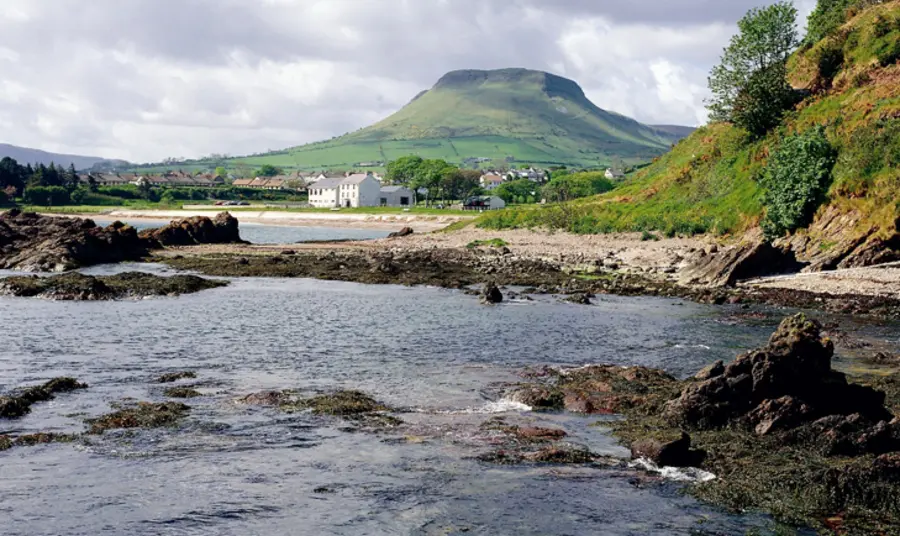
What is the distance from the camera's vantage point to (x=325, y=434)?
Answer: 25.3m

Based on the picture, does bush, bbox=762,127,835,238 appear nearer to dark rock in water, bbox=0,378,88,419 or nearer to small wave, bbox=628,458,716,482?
small wave, bbox=628,458,716,482

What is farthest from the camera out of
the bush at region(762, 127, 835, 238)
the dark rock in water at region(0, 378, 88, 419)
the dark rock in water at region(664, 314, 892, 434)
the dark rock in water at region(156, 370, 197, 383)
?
the bush at region(762, 127, 835, 238)

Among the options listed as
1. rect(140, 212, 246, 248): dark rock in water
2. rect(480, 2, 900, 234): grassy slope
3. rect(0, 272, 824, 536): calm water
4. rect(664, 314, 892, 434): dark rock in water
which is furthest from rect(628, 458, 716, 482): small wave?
rect(140, 212, 246, 248): dark rock in water

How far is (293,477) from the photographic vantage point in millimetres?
21688

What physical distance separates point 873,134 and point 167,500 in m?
65.7

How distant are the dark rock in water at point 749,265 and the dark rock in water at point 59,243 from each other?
→ 2124 inches

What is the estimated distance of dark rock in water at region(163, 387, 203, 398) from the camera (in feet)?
96.7

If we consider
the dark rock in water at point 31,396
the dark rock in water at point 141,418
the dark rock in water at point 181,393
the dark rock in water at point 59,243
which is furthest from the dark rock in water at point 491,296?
the dark rock in water at point 59,243

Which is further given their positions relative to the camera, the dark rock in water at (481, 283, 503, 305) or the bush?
the bush

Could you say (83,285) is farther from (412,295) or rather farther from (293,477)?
(293,477)

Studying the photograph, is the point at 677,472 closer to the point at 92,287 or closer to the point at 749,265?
the point at 749,265

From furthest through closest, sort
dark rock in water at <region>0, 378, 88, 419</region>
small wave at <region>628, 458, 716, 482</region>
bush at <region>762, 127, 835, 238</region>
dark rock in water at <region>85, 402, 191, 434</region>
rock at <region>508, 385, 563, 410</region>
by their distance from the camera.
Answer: bush at <region>762, 127, 835, 238</region>, rock at <region>508, 385, 563, 410</region>, dark rock in water at <region>0, 378, 88, 419</region>, dark rock in water at <region>85, 402, 191, 434</region>, small wave at <region>628, 458, 716, 482</region>

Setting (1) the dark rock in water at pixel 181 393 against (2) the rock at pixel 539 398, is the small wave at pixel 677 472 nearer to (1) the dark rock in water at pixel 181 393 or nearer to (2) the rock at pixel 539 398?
(2) the rock at pixel 539 398

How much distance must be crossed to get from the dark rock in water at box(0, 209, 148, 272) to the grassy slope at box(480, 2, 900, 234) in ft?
163
